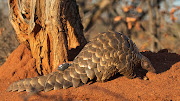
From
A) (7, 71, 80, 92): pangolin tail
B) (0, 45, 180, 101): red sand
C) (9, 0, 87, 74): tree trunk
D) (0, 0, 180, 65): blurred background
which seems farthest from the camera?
(0, 0, 180, 65): blurred background

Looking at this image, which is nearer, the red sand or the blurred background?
the red sand

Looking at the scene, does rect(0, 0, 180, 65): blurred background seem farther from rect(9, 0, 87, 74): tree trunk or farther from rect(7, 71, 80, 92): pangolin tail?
rect(7, 71, 80, 92): pangolin tail

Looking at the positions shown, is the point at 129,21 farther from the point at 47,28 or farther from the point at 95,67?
the point at 95,67

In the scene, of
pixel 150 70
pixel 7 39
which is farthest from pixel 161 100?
pixel 7 39

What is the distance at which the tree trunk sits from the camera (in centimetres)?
335

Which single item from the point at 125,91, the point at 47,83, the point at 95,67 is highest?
the point at 95,67

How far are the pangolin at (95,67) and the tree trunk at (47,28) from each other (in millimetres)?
712

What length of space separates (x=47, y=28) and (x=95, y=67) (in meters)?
1.24

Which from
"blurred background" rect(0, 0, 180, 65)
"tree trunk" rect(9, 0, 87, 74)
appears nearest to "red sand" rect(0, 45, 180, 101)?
"tree trunk" rect(9, 0, 87, 74)

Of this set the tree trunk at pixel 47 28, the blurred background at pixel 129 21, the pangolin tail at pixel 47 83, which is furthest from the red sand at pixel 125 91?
the blurred background at pixel 129 21

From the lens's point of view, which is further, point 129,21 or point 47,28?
point 129,21

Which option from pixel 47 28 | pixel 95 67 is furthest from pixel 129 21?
pixel 95 67

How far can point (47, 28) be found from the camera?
3428mm

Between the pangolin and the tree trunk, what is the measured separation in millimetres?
712
